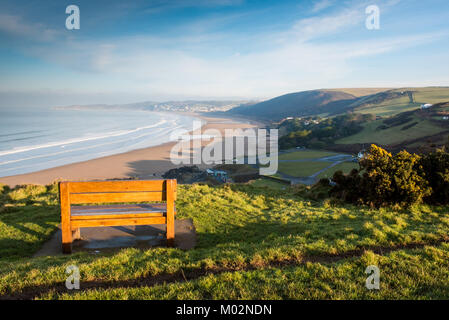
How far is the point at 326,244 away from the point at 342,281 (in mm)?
1409

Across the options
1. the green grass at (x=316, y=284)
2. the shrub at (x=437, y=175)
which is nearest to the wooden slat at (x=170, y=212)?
the green grass at (x=316, y=284)

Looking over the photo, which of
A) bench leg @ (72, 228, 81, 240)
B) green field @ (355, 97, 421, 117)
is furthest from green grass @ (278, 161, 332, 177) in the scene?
green field @ (355, 97, 421, 117)

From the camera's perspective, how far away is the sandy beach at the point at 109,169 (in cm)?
2458

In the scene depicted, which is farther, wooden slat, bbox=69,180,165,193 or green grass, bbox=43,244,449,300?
wooden slat, bbox=69,180,165,193

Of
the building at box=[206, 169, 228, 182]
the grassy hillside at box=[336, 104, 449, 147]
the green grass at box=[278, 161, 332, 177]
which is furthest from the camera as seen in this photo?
the grassy hillside at box=[336, 104, 449, 147]

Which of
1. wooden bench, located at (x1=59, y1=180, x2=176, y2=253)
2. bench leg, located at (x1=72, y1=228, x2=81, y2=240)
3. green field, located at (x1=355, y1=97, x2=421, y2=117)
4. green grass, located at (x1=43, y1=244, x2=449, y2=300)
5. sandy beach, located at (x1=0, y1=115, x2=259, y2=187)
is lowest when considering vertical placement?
sandy beach, located at (x1=0, y1=115, x2=259, y2=187)

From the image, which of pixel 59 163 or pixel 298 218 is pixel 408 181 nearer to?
pixel 298 218

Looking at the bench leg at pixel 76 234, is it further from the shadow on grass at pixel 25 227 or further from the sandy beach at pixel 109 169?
the sandy beach at pixel 109 169

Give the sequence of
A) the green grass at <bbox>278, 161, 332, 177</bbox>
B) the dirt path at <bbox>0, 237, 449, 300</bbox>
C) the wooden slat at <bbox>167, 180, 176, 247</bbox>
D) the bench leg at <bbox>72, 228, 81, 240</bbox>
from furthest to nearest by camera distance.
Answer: the green grass at <bbox>278, 161, 332, 177</bbox> < the bench leg at <bbox>72, 228, 81, 240</bbox> < the wooden slat at <bbox>167, 180, 176, 247</bbox> < the dirt path at <bbox>0, 237, 449, 300</bbox>

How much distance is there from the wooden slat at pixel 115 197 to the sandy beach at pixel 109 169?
18.8m

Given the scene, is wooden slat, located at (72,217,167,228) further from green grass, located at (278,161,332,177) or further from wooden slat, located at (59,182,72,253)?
green grass, located at (278,161,332,177)

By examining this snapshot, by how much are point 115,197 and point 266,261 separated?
120 inches

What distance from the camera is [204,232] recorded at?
6402 millimetres

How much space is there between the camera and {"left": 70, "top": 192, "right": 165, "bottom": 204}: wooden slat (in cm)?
519
